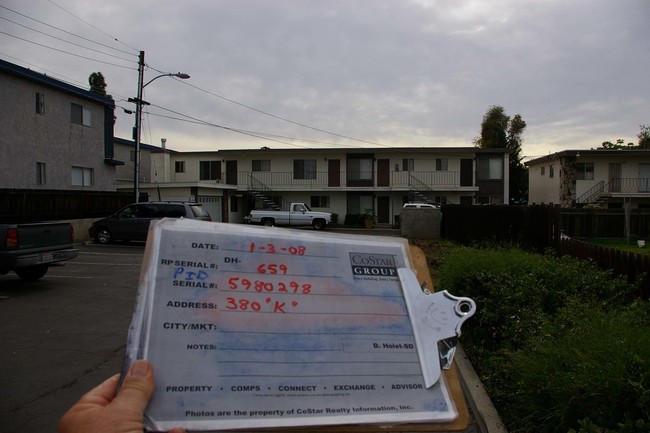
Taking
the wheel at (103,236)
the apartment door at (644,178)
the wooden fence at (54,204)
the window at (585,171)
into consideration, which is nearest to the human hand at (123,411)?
the wooden fence at (54,204)

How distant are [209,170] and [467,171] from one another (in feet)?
72.2

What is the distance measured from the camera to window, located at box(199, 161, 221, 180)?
42.3 metres

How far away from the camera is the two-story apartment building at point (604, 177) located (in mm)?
37938

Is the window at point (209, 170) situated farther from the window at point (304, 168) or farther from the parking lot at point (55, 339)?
the parking lot at point (55, 339)

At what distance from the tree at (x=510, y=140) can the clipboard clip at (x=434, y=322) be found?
53424 mm

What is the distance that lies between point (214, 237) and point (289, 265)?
298 mm

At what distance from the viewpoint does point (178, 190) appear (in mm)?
32156

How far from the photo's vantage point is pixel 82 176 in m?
25.7

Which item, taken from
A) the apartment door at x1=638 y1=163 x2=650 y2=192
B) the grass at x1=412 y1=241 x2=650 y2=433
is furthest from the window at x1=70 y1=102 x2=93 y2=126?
the apartment door at x1=638 y1=163 x2=650 y2=192

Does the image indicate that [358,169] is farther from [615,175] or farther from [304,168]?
[615,175]

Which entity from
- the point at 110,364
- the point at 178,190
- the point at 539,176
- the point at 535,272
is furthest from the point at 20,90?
the point at 539,176

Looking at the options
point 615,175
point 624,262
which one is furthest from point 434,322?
point 615,175

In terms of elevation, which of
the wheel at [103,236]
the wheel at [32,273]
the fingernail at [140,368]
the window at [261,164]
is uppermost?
the window at [261,164]

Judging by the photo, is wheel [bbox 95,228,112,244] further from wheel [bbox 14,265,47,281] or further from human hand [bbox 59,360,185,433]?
human hand [bbox 59,360,185,433]
